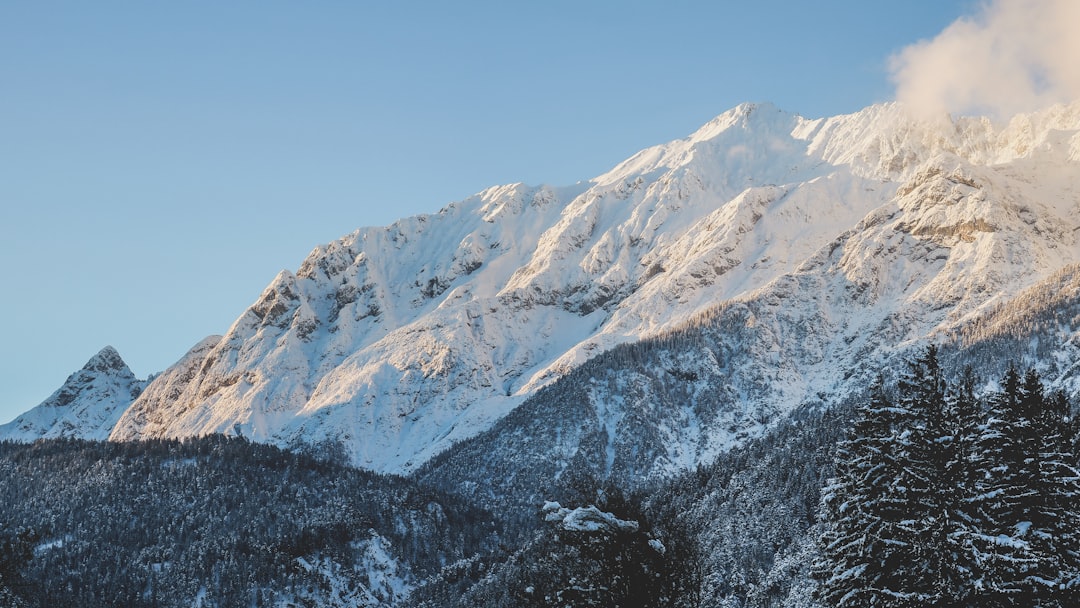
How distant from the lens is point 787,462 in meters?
179

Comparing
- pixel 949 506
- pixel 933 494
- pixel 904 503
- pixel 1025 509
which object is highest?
pixel 904 503

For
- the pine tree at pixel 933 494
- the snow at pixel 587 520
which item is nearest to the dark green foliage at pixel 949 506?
the pine tree at pixel 933 494

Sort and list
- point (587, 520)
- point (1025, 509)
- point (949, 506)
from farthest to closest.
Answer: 1. point (1025, 509)
2. point (949, 506)
3. point (587, 520)

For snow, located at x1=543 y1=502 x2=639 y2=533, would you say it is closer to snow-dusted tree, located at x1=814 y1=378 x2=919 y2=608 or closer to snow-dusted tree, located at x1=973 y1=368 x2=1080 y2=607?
snow-dusted tree, located at x1=814 y1=378 x2=919 y2=608

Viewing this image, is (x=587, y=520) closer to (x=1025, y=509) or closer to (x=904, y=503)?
(x=904, y=503)

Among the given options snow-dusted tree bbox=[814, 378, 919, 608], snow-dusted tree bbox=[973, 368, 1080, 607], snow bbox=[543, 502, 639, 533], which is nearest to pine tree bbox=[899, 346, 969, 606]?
snow-dusted tree bbox=[814, 378, 919, 608]

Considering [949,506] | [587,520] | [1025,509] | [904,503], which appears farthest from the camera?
[1025,509]

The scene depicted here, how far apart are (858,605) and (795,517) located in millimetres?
119772

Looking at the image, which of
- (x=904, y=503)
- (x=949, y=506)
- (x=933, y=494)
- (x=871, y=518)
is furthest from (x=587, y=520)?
(x=949, y=506)

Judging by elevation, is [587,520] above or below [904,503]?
above

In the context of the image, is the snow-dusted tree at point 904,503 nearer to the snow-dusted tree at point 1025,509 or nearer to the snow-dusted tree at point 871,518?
the snow-dusted tree at point 871,518

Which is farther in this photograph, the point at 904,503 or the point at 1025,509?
the point at 1025,509

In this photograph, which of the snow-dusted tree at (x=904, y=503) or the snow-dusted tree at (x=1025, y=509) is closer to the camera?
the snow-dusted tree at (x=1025, y=509)

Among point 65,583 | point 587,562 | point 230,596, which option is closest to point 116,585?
point 65,583
